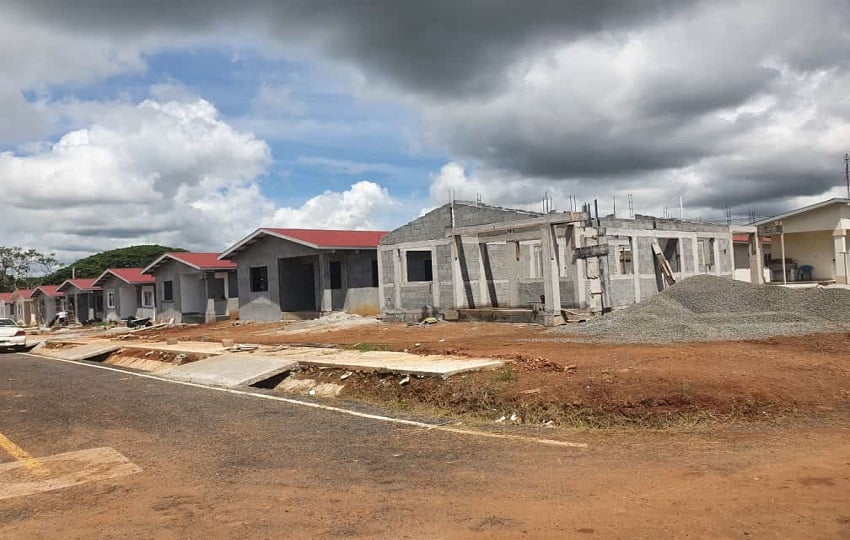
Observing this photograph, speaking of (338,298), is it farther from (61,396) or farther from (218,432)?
(218,432)

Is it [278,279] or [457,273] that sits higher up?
[278,279]

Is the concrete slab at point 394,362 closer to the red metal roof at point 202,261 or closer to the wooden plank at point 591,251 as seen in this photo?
the wooden plank at point 591,251

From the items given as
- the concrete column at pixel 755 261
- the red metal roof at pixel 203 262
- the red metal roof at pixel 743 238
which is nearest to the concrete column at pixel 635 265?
Result: the concrete column at pixel 755 261

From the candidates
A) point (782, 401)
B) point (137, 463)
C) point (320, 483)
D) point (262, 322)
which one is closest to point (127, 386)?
point (137, 463)

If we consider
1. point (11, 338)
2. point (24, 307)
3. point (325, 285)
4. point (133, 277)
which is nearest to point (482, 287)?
point (325, 285)

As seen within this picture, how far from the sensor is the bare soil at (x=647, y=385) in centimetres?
865

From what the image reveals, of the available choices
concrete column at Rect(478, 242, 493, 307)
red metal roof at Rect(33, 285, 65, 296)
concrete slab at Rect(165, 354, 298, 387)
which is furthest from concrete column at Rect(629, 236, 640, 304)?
red metal roof at Rect(33, 285, 65, 296)

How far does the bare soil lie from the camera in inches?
340

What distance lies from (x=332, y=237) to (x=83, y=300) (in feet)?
106

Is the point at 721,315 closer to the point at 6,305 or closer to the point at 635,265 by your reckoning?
the point at 635,265

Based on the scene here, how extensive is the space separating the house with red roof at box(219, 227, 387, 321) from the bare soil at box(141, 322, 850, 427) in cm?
1720

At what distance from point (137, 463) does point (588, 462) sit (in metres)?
4.80

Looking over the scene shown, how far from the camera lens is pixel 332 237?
3359 centimetres

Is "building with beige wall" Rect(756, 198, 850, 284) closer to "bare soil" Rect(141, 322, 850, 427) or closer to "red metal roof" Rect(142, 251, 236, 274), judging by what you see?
"bare soil" Rect(141, 322, 850, 427)
